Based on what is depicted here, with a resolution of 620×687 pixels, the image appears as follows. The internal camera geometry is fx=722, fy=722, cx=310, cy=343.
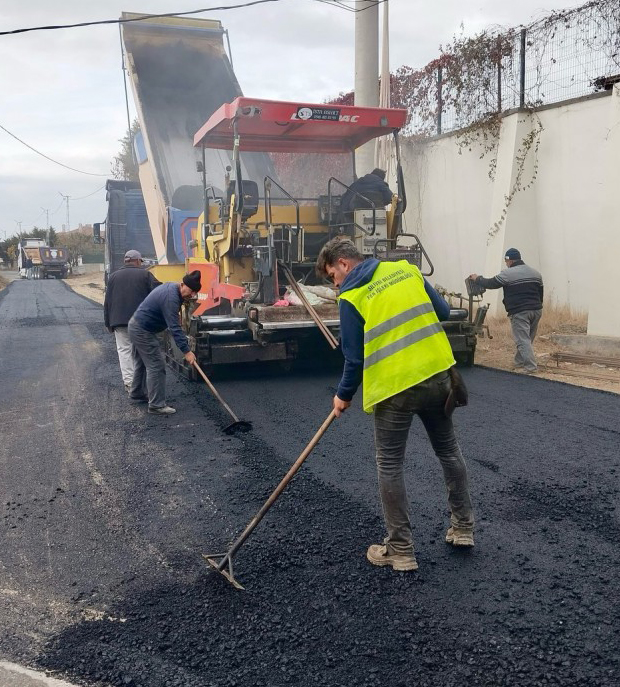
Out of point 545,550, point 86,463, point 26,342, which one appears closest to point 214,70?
point 26,342

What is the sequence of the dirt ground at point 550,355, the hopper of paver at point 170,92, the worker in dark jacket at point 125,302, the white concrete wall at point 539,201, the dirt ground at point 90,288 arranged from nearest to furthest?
the worker in dark jacket at point 125,302, the dirt ground at point 550,355, the white concrete wall at point 539,201, the hopper of paver at point 170,92, the dirt ground at point 90,288

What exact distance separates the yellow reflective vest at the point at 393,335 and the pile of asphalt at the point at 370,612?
846 mm

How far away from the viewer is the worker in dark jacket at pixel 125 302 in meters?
7.25

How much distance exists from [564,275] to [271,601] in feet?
28.4

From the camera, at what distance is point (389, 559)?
10.8 feet

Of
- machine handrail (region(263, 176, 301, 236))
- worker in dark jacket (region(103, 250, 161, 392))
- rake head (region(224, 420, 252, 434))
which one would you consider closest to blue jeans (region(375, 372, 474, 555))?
rake head (region(224, 420, 252, 434))

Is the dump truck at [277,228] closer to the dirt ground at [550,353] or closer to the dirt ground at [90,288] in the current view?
the dirt ground at [550,353]

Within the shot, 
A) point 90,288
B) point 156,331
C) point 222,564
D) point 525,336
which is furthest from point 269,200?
point 90,288

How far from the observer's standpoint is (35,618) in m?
2.94

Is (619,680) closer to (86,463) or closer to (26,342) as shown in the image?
(86,463)

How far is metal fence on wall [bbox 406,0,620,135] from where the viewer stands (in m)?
9.97

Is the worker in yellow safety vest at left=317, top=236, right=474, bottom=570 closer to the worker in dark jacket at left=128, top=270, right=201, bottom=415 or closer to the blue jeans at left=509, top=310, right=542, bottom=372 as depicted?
the worker in dark jacket at left=128, top=270, right=201, bottom=415

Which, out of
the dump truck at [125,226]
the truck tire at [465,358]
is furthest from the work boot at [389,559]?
the dump truck at [125,226]

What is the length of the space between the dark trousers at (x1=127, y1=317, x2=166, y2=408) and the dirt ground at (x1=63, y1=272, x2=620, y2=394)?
3.89 metres
